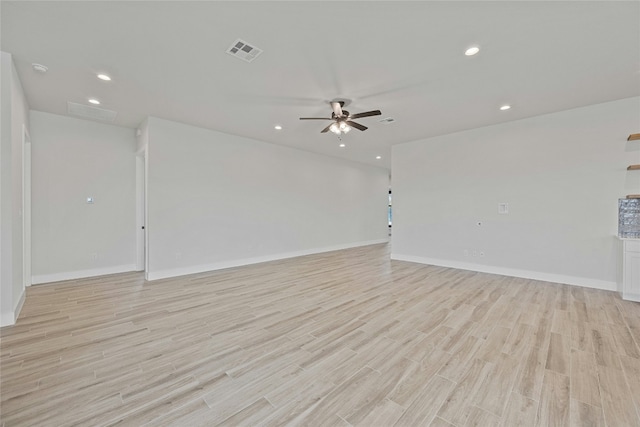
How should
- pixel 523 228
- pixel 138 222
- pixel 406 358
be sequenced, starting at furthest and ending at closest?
pixel 138 222, pixel 523 228, pixel 406 358

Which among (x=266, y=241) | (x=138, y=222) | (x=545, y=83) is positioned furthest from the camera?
(x=266, y=241)

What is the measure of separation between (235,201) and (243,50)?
3.69 metres

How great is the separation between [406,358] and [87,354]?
289cm

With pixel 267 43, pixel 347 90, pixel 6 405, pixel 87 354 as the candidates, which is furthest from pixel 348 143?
pixel 6 405

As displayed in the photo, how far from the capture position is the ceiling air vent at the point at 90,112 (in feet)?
13.9

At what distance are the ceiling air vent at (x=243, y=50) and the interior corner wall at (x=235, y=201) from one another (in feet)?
9.51

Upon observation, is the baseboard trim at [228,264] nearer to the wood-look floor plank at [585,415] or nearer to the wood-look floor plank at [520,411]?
the wood-look floor plank at [520,411]

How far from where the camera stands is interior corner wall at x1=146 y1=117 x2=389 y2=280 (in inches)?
192

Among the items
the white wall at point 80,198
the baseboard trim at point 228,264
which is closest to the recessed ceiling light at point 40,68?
the white wall at point 80,198

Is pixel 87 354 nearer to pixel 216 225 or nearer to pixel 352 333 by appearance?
pixel 352 333

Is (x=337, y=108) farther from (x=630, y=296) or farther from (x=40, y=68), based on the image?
(x=630, y=296)

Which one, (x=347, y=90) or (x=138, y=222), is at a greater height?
(x=347, y=90)

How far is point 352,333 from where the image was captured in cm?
270

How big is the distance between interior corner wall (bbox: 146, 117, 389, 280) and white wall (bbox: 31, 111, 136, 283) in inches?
42.1
